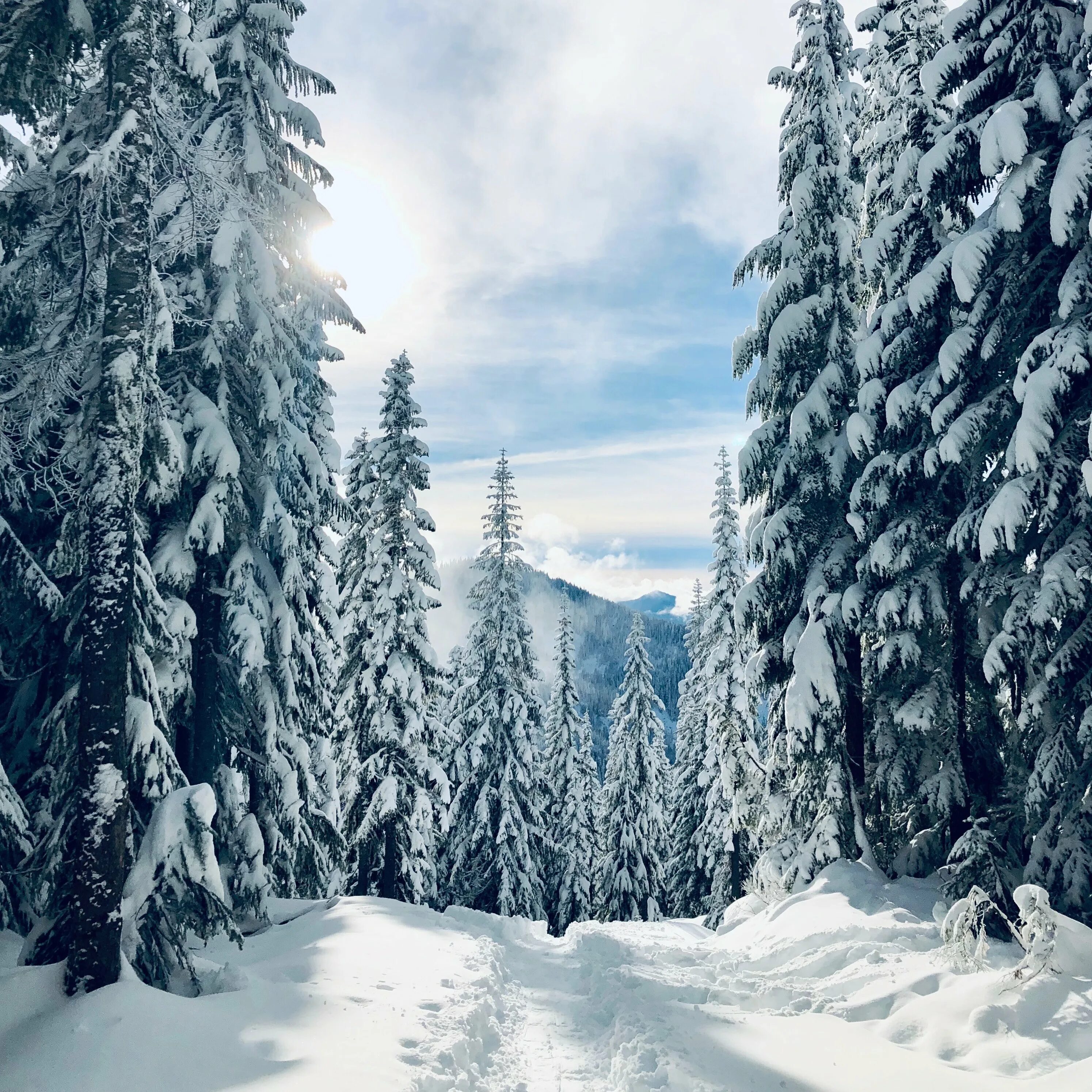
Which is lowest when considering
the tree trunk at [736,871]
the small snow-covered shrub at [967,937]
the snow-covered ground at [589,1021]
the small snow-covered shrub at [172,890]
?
the tree trunk at [736,871]

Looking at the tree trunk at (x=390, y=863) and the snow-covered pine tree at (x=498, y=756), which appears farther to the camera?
the snow-covered pine tree at (x=498, y=756)

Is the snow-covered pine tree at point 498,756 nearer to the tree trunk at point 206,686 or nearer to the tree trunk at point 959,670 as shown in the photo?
the tree trunk at point 206,686

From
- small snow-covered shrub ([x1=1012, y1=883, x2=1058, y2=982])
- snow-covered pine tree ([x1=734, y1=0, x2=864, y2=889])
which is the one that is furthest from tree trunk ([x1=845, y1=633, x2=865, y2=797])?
small snow-covered shrub ([x1=1012, y1=883, x2=1058, y2=982])

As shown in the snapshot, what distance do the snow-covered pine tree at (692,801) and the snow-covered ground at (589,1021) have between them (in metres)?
19.6

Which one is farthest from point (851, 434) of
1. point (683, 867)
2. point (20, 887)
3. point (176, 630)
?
point (683, 867)

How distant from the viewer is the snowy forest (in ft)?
23.9

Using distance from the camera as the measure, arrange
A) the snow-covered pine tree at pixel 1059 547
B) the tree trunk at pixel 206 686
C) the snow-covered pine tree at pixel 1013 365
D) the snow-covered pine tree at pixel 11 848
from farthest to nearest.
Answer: the tree trunk at pixel 206 686 → the snow-covered pine tree at pixel 1013 365 → the snow-covered pine tree at pixel 1059 547 → the snow-covered pine tree at pixel 11 848

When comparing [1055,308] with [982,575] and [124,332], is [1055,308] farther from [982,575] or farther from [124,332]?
[124,332]

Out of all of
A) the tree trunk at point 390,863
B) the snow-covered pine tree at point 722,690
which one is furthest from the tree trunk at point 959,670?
the tree trunk at point 390,863

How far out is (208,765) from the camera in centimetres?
1195

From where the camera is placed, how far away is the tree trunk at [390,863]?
65.9 feet

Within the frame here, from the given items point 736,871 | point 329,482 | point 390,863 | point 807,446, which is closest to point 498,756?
point 390,863

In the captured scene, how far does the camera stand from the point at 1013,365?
403 inches

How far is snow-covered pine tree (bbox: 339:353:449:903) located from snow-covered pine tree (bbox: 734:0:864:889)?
398 inches
